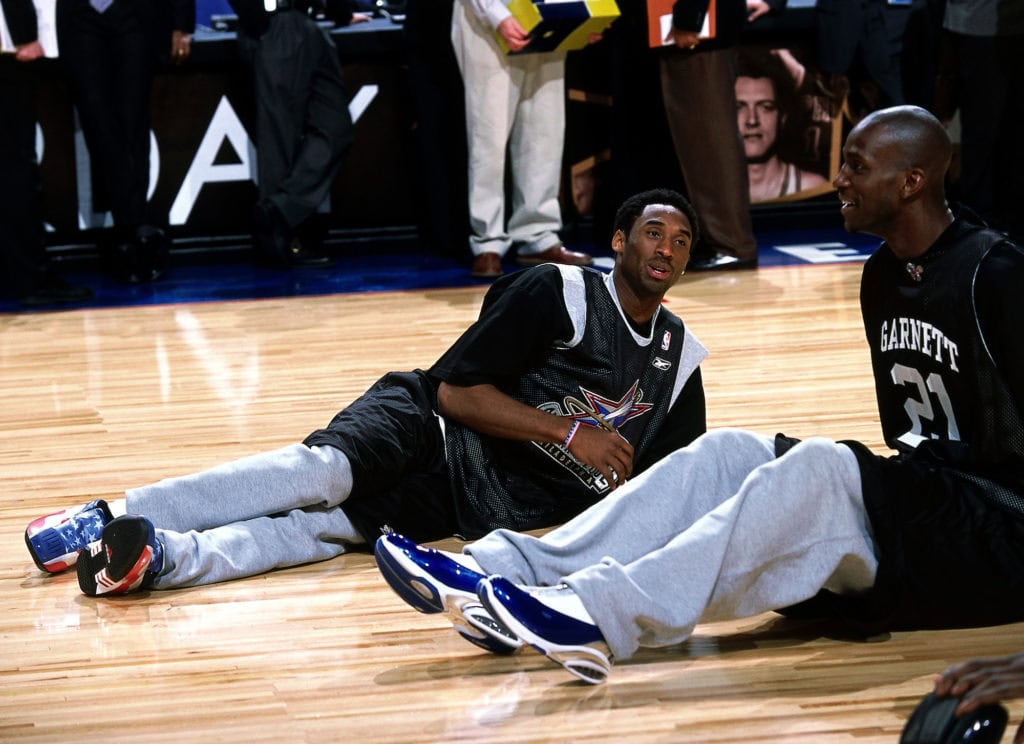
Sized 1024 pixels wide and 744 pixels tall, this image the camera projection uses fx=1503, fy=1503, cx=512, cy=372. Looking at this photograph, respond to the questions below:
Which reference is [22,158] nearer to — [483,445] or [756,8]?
[756,8]

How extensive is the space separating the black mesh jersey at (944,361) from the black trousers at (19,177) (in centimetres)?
419

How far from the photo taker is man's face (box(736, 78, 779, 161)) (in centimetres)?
734

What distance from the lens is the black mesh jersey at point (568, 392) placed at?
3143 mm

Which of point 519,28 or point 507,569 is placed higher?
point 519,28

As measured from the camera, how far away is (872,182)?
8.84 ft

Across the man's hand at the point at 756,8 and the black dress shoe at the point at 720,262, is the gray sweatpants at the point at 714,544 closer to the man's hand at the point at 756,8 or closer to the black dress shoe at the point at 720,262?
the black dress shoe at the point at 720,262

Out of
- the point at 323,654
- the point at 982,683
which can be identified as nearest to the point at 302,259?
the point at 323,654

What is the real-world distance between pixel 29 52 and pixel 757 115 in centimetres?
342

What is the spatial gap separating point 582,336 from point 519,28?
321cm

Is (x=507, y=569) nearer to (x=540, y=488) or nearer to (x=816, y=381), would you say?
(x=540, y=488)

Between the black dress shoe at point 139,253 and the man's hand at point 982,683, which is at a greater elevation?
the man's hand at point 982,683

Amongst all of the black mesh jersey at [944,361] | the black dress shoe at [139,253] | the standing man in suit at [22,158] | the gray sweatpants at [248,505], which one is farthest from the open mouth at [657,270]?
the black dress shoe at [139,253]

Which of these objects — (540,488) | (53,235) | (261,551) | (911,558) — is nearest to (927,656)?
(911,558)

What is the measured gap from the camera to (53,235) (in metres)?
7.01
